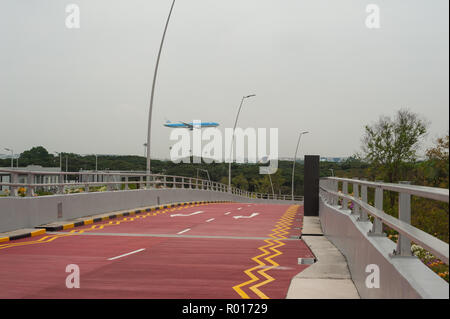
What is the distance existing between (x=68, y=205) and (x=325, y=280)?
13.3m

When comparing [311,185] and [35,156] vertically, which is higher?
[35,156]

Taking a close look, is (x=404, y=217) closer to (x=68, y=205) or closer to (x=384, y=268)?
(x=384, y=268)

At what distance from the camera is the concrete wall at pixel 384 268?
178 inches

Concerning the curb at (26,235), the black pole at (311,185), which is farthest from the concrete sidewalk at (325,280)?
the black pole at (311,185)

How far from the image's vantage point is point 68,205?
66.4 feet

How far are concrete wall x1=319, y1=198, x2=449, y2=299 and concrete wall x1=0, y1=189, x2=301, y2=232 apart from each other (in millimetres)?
10119

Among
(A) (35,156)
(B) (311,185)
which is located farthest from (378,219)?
(A) (35,156)

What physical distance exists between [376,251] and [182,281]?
3.90 metres

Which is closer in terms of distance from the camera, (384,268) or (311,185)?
(384,268)
